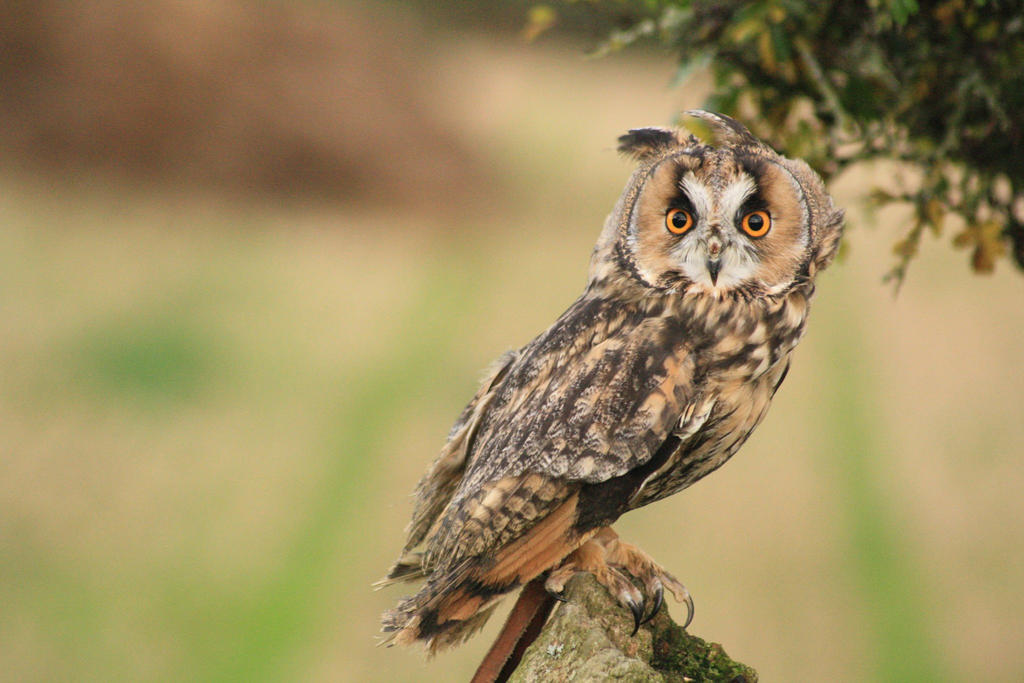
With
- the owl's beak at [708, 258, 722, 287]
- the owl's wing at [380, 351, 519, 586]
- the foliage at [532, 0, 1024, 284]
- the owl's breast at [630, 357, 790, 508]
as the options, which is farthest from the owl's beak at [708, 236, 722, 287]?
the foliage at [532, 0, 1024, 284]

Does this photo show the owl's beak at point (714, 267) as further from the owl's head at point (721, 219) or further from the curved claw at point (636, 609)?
the curved claw at point (636, 609)

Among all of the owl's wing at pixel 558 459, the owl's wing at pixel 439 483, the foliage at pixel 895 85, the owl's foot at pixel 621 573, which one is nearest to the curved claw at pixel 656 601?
the owl's foot at pixel 621 573

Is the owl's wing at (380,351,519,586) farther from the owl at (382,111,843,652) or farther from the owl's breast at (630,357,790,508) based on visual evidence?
the owl's breast at (630,357,790,508)

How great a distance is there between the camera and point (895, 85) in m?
1.28

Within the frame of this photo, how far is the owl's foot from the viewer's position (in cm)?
95

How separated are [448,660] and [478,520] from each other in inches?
46.3

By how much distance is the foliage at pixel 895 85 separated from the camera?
122cm

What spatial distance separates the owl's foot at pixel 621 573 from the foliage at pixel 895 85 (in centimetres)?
56

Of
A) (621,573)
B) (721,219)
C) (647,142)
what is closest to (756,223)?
(721,219)

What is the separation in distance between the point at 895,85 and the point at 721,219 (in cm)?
58

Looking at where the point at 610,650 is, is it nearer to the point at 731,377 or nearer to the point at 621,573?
the point at 621,573

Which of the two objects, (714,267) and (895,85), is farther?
(895,85)

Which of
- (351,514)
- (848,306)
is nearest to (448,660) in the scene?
(351,514)

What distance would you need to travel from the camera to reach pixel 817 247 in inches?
36.7
